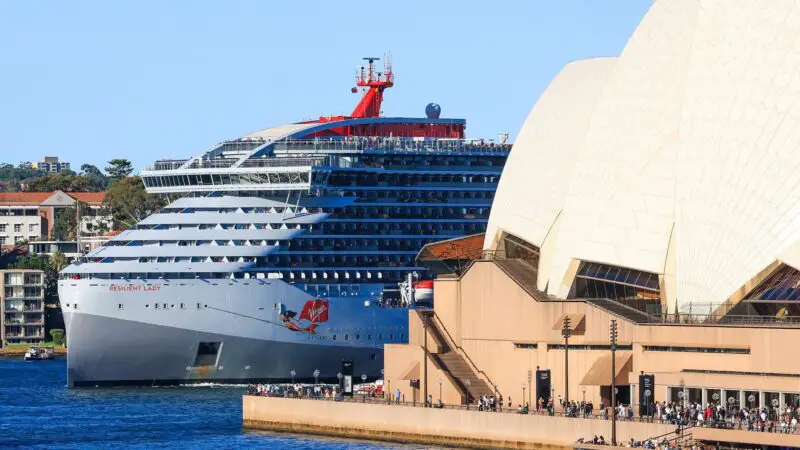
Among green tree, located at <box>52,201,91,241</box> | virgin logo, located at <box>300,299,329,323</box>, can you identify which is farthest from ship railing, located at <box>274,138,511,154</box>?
green tree, located at <box>52,201,91,241</box>

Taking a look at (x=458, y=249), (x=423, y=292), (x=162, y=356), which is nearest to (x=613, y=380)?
(x=458, y=249)

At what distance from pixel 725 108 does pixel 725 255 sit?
4985 mm

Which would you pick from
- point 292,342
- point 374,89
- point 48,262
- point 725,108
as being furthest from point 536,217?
point 48,262

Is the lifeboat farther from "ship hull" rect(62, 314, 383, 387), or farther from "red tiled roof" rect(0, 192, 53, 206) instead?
"red tiled roof" rect(0, 192, 53, 206)

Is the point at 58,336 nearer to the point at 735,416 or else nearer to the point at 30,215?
the point at 30,215

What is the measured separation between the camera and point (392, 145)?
113 m

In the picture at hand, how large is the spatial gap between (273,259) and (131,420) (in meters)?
21.1

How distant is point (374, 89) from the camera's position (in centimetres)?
12362

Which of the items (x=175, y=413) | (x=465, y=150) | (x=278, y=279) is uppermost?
(x=465, y=150)

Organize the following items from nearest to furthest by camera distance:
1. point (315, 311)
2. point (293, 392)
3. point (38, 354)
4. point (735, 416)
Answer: point (735, 416), point (293, 392), point (315, 311), point (38, 354)

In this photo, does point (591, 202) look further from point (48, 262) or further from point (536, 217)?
point (48, 262)

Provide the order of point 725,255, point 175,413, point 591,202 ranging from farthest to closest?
point 175,413, point 591,202, point 725,255

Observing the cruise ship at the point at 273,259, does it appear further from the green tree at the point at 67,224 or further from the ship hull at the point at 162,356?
the green tree at the point at 67,224

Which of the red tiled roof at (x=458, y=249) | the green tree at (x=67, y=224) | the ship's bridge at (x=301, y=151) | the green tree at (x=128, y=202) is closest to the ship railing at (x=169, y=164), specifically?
the ship's bridge at (x=301, y=151)
